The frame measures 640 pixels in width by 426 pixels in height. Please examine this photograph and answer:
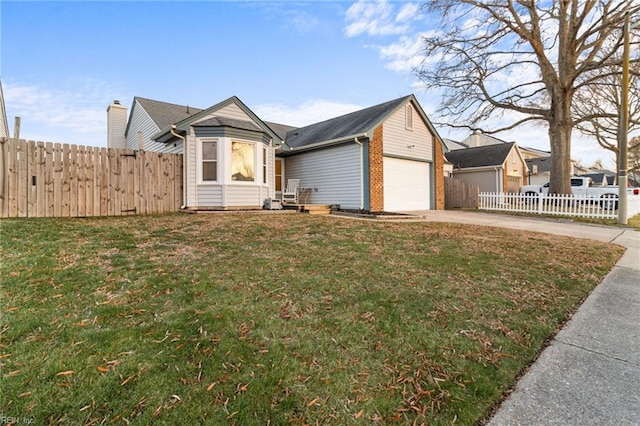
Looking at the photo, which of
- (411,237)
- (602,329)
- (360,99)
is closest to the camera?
(602,329)

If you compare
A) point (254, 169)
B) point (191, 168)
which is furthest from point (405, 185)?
point (191, 168)

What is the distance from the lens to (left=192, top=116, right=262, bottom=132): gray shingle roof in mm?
10484

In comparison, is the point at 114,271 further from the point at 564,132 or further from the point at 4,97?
the point at 564,132

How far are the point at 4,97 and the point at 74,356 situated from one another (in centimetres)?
1767

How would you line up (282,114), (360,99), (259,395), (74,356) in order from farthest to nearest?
(282,114) → (360,99) → (74,356) → (259,395)

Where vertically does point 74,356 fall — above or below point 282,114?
below

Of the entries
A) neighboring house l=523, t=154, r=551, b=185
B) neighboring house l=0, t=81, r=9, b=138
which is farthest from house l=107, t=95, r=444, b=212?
neighboring house l=523, t=154, r=551, b=185

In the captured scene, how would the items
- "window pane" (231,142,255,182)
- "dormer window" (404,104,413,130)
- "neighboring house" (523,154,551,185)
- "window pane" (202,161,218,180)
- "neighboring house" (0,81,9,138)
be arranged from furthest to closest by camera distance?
"neighboring house" (523,154,551,185) → "dormer window" (404,104,413,130) → "neighboring house" (0,81,9,138) → "window pane" (231,142,255,182) → "window pane" (202,161,218,180)

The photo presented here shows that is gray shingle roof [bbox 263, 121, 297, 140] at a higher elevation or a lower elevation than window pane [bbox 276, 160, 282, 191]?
higher

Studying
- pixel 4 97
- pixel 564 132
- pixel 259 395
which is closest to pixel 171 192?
pixel 259 395

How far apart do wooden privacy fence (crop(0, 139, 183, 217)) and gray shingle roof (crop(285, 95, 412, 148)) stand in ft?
22.6

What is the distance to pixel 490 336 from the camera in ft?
9.12

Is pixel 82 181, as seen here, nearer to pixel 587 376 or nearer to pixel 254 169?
pixel 254 169

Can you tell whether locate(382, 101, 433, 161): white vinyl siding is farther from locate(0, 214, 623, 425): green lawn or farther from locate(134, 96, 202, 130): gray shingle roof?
locate(134, 96, 202, 130): gray shingle roof
